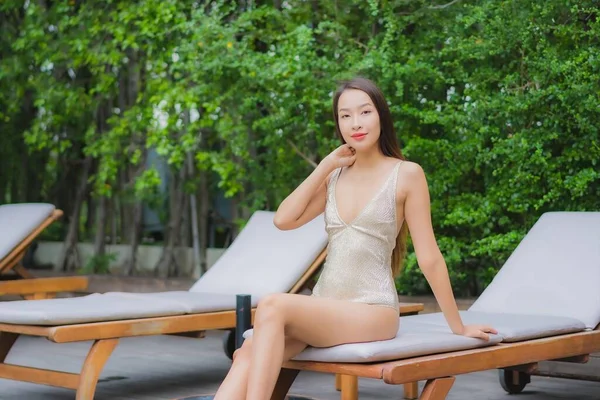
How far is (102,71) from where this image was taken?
7.88 meters

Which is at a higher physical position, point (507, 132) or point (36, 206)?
point (507, 132)

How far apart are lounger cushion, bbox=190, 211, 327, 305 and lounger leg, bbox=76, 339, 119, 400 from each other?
0.96 metres

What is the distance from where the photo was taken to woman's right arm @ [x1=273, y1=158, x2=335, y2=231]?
3.45 m

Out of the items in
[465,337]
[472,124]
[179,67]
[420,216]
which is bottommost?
[465,337]

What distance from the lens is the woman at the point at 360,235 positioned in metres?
3.16

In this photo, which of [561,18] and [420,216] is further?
[561,18]

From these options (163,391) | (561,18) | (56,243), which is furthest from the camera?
(56,243)

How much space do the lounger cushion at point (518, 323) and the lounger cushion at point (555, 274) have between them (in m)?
0.15

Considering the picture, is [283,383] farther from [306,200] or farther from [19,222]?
[19,222]

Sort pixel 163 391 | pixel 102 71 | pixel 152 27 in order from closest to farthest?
pixel 163 391 < pixel 152 27 < pixel 102 71

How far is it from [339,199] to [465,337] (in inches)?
24.4

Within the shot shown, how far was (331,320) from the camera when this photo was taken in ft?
10.4

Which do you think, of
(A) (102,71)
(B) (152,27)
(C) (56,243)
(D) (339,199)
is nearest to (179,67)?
(B) (152,27)

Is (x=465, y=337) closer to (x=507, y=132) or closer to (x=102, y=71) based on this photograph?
(x=507, y=132)
